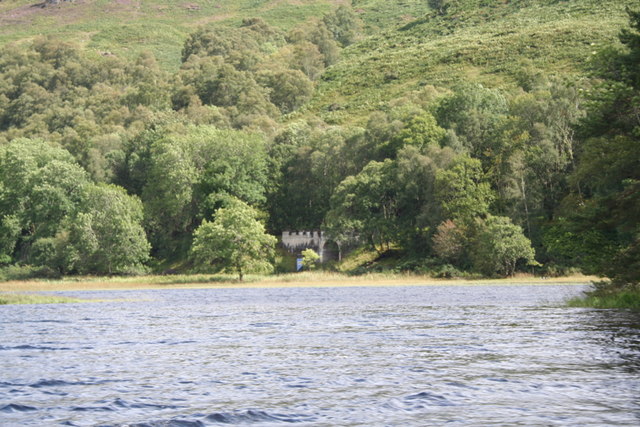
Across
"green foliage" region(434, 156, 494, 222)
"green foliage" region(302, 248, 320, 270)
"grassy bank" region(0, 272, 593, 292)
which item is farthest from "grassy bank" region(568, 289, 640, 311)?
"green foliage" region(302, 248, 320, 270)

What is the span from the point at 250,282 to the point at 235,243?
5.46 m

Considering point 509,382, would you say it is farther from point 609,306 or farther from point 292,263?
point 292,263

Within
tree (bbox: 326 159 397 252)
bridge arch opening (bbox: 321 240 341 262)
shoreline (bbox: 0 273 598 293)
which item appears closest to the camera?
shoreline (bbox: 0 273 598 293)

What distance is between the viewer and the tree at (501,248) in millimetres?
77875

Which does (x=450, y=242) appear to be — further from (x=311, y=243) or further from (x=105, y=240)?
(x=105, y=240)

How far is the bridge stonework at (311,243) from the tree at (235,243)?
13.8 metres

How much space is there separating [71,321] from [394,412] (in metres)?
A: 26.3

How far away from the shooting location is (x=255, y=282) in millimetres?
84688

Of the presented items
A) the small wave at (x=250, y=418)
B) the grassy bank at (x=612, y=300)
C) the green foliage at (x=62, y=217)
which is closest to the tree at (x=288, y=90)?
the green foliage at (x=62, y=217)

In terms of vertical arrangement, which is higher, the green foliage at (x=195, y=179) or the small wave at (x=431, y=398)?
the green foliage at (x=195, y=179)

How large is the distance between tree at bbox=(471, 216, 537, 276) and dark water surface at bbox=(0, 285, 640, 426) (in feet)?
145

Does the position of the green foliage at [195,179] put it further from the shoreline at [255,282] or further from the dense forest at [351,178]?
the shoreline at [255,282]

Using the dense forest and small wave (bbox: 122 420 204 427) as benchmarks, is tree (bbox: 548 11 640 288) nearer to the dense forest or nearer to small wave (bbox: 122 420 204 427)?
the dense forest

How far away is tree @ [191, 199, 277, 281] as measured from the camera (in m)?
87.9
